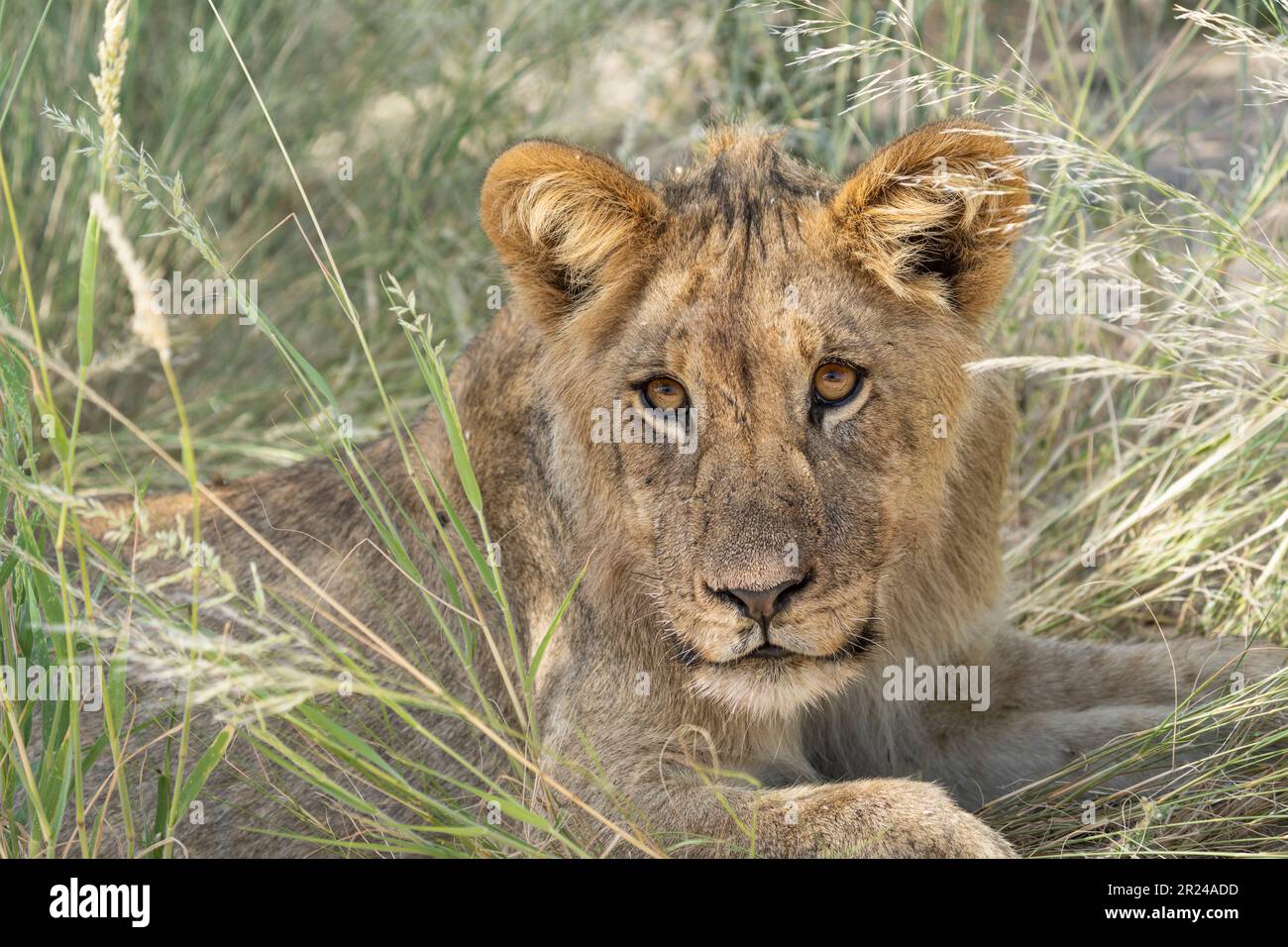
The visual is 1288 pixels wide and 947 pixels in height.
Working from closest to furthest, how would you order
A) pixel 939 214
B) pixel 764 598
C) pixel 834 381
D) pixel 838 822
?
pixel 764 598
pixel 838 822
pixel 834 381
pixel 939 214

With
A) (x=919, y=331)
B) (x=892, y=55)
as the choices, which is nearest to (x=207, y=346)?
(x=892, y=55)

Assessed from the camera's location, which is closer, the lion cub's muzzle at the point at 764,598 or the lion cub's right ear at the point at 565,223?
the lion cub's muzzle at the point at 764,598

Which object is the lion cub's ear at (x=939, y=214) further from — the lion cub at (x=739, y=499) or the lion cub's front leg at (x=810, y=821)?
the lion cub's front leg at (x=810, y=821)

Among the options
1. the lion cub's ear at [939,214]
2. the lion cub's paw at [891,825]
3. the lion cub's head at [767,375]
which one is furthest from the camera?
the lion cub's ear at [939,214]

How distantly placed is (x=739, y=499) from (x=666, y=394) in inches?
15.2

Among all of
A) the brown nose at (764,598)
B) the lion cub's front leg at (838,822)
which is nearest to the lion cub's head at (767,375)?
the brown nose at (764,598)

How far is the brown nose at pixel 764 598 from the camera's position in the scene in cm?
336

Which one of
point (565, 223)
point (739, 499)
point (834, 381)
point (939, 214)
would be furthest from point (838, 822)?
point (565, 223)

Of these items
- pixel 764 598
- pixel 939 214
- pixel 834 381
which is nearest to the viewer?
pixel 764 598

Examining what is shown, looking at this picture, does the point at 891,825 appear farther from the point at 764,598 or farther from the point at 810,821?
the point at 764,598

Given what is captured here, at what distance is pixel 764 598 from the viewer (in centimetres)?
336

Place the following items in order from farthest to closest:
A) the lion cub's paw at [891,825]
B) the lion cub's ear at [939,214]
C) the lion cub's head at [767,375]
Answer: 1. the lion cub's ear at [939,214]
2. the lion cub's head at [767,375]
3. the lion cub's paw at [891,825]
